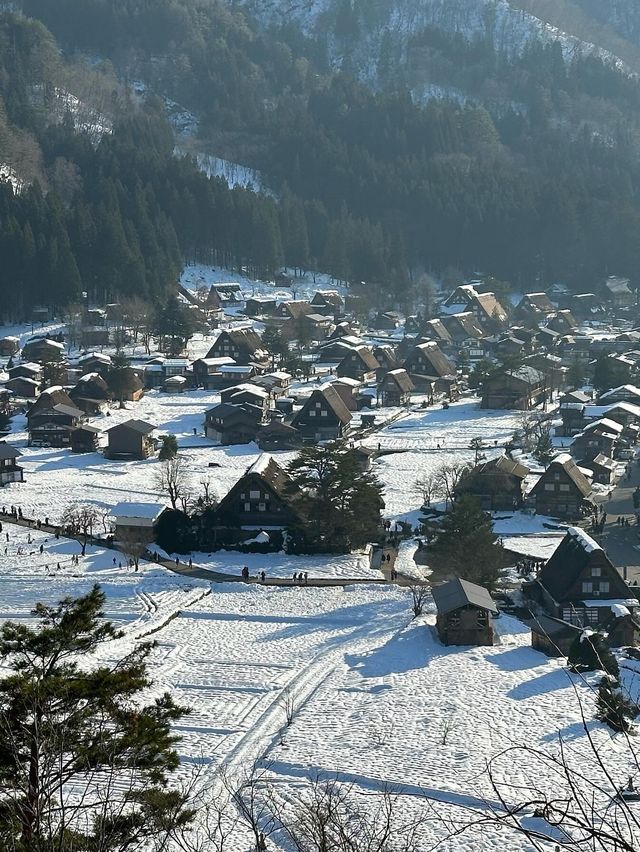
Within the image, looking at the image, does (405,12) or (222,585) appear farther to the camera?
(405,12)

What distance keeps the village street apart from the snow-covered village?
0.31 ft

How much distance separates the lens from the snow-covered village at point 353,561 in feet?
44.8

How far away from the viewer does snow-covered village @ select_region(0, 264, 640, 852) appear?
13641 mm

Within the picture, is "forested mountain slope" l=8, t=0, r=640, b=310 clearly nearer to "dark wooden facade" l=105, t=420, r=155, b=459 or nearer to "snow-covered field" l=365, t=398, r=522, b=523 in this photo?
"snow-covered field" l=365, t=398, r=522, b=523

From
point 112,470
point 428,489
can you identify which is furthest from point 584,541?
point 112,470

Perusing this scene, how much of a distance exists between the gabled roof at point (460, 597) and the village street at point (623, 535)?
470 centimetres

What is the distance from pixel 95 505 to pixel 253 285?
38117 millimetres

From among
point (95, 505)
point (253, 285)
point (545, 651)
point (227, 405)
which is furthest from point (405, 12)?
point (545, 651)

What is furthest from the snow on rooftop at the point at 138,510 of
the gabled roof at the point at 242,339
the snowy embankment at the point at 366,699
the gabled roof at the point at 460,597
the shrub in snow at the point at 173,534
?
the gabled roof at the point at 242,339

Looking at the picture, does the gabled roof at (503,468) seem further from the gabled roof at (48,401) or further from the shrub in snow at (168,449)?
the gabled roof at (48,401)

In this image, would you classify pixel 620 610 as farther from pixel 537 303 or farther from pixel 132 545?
pixel 537 303

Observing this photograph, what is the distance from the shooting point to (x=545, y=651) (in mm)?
19062

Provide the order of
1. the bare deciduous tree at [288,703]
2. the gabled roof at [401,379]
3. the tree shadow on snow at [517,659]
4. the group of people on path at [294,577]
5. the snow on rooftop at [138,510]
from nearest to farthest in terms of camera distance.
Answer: the bare deciduous tree at [288,703] < the tree shadow on snow at [517,659] < the group of people on path at [294,577] < the snow on rooftop at [138,510] < the gabled roof at [401,379]

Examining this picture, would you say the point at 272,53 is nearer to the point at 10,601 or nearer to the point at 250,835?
the point at 10,601
